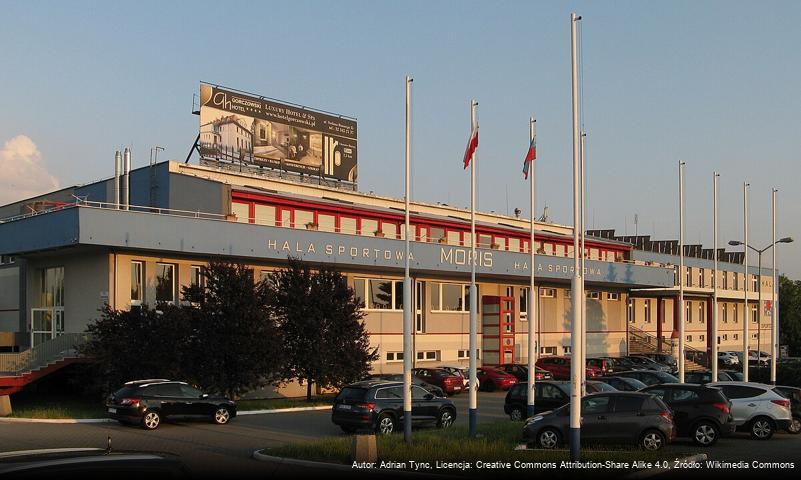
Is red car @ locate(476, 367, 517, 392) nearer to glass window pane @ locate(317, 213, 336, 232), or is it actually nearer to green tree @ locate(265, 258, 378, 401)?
green tree @ locate(265, 258, 378, 401)

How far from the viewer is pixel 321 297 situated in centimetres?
3500

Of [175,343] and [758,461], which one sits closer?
[758,461]

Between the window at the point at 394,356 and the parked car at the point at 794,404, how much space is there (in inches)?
946

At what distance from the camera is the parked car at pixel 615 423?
19062 mm

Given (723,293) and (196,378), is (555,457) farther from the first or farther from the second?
(723,293)

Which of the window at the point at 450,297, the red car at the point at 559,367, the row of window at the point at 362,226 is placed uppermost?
the row of window at the point at 362,226

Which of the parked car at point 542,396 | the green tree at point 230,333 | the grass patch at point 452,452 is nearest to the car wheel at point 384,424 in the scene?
the grass patch at point 452,452


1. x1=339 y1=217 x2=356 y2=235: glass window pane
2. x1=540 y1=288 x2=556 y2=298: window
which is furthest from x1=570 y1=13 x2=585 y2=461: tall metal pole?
x1=540 y1=288 x2=556 y2=298: window

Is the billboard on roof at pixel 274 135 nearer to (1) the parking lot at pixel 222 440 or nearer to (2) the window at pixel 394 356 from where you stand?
(2) the window at pixel 394 356

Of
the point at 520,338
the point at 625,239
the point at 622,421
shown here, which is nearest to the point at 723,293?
the point at 625,239

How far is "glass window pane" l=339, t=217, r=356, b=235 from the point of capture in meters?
45.5

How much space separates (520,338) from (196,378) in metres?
28.1

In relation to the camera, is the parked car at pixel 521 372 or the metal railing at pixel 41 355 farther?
the parked car at pixel 521 372

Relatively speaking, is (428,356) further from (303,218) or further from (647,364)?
(647,364)
